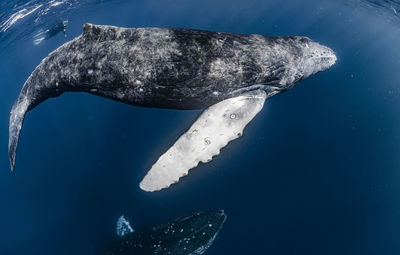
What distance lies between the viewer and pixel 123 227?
47.1 ft

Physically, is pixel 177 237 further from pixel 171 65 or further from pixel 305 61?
pixel 305 61

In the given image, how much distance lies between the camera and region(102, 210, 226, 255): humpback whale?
459 inches

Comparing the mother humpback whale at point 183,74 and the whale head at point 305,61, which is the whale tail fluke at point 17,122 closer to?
the mother humpback whale at point 183,74

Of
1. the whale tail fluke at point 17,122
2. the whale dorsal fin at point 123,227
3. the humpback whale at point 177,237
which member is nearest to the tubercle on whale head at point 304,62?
the whale tail fluke at point 17,122

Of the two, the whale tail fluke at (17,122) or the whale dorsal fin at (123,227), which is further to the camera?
the whale dorsal fin at (123,227)

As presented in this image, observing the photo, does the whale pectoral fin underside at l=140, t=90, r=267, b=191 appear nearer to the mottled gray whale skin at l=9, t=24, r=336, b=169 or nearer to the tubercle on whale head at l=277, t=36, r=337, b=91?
the mottled gray whale skin at l=9, t=24, r=336, b=169

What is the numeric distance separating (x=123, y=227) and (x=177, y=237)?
4.38 m

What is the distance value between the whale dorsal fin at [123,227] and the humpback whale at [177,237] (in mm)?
381

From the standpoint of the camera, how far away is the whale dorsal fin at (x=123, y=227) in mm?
13914

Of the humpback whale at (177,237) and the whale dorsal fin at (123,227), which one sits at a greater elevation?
the humpback whale at (177,237)

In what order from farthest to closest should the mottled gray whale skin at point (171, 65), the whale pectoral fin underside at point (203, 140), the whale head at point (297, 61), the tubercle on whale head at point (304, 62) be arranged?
the tubercle on whale head at point (304, 62) → the whale head at point (297, 61) → the whale pectoral fin underside at point (203, 140) → the mottled gray whale skin at point (171, 65)

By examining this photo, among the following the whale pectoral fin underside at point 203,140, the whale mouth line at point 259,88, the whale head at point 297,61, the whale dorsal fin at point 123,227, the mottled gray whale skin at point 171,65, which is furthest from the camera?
the whale dorsal fin at point 123,227

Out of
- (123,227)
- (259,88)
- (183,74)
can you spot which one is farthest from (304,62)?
(123,227)

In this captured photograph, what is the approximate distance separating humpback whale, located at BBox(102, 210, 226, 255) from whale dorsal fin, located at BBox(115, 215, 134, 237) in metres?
0.38
